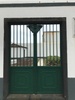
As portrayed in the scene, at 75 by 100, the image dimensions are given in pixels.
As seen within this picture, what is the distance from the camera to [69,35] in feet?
28.9

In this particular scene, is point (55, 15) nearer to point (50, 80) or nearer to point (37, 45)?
point (37, 45)

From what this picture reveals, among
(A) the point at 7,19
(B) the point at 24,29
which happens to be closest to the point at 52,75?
(B) the point at 24,29

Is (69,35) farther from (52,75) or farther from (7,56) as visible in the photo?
(7,56)

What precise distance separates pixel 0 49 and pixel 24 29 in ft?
3.92

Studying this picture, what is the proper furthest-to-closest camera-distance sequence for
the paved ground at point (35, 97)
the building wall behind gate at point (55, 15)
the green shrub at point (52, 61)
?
1. the green shrub at point (52, 61)
2. the paved ground at point (35, 97)
3. the building wall behind gate at point (55, 15)

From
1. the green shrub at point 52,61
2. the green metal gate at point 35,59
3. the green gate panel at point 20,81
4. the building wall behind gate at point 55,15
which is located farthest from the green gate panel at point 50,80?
the building wall behind gate at point 55,15

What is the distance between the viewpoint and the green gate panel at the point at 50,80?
9.23m

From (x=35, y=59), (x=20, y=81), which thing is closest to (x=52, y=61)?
(x=35, y=59)

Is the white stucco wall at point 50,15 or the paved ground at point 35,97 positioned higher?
the white stucco wall at point 50,15

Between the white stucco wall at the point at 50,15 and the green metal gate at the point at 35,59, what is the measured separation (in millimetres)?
542

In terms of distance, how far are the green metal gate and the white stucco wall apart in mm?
542

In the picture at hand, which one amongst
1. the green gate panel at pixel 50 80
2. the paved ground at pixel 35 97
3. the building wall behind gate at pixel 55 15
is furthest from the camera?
the green gate panel at pixel 50 80

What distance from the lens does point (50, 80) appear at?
30.4 feet

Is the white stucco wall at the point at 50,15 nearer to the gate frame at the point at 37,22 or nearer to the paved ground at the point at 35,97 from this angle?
the gate frame at the point at 37,22
